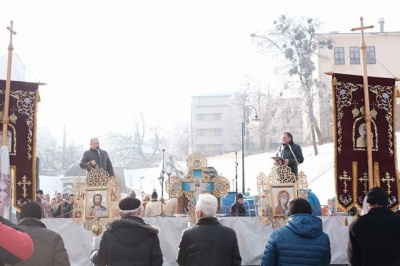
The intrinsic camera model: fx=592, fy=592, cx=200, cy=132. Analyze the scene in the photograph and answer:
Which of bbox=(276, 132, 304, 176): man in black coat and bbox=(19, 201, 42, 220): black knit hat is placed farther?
bbox=(276, 132, 304, 176): man in black coat

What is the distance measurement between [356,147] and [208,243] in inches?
195

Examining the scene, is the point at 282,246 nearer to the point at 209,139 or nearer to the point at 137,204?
the point at 137,204

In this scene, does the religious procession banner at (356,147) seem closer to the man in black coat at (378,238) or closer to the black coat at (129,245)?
the man in black coat at (378,238)

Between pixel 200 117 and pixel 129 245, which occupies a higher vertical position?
pixel 200 117

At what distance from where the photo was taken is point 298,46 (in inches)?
2089

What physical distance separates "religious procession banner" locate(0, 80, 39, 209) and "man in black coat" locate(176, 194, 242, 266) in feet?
16.7

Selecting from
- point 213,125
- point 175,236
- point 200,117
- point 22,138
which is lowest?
point 175,236

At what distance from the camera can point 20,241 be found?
13.0ft

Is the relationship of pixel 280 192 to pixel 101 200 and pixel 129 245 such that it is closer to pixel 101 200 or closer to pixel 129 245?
pixel 101 200

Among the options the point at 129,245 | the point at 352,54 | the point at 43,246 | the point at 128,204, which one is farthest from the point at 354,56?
the point at 43,246

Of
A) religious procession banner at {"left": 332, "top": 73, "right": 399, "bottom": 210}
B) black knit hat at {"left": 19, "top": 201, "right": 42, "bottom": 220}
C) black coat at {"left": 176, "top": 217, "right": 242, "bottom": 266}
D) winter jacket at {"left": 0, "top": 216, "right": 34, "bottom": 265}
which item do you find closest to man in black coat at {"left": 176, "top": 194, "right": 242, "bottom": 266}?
black coat at {"left": 176, "top": 217, "right": 242, "bottom": 266}

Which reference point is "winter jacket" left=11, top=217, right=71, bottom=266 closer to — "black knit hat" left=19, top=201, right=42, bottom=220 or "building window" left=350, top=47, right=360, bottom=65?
"black knit hat" left=19, top=201, right=42, bottom=220

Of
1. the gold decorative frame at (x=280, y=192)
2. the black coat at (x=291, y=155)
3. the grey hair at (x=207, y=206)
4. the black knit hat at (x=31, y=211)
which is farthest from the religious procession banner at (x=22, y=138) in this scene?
the grey hair at (x=207, y=206)

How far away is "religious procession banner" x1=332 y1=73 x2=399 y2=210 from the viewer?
1005cm
